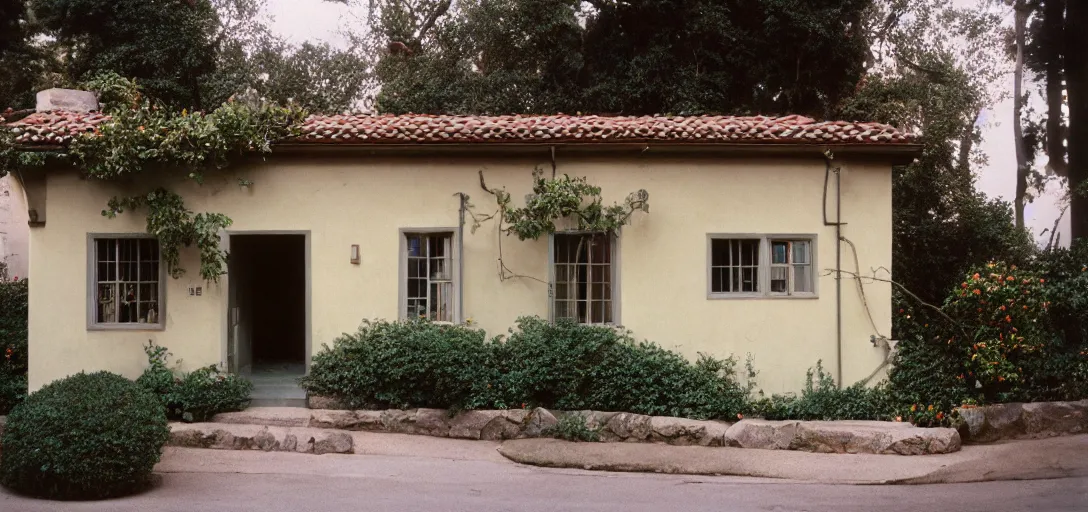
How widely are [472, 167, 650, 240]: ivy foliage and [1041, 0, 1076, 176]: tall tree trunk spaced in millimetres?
6029

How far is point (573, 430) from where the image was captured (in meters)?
10.1

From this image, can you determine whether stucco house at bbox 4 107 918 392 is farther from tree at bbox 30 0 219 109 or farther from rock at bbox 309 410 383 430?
tree at bbox 30 0 219 109

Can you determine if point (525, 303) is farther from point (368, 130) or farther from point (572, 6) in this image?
point (572, 6)

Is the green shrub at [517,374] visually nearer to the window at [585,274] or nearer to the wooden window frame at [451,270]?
the wooden window frame at [451,270]

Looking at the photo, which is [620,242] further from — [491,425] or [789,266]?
[491,425]

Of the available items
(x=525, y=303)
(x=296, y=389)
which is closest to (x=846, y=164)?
(x=525, y=303)

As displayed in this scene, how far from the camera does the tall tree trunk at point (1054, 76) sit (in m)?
10.8

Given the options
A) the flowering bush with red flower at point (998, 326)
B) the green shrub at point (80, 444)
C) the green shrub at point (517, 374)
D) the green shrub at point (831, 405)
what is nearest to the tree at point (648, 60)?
the flowering bush with red flower at point (998, 326)

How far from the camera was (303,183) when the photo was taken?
11.1 meters

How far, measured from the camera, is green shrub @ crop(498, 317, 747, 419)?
34.4ft

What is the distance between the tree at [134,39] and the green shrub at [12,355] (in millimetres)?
9395

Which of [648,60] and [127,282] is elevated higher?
[648,60]

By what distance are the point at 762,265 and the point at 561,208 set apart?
3.07 metres

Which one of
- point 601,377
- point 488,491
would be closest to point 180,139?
point 488,491
